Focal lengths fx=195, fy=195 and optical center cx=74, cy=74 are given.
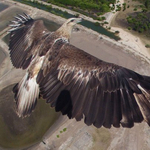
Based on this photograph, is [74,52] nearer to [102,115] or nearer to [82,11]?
[102,115]

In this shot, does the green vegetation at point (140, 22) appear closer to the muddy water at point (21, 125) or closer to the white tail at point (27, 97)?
the muddy water at point (21, 125)

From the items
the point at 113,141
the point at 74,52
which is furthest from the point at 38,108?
the point at 74,52

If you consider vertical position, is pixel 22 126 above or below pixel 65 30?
below

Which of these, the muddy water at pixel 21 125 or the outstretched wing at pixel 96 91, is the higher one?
the outstretched wing at pixel 96 91

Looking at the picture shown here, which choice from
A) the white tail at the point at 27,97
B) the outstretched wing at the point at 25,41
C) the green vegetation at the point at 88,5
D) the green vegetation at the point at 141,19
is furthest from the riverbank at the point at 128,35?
the white tail at the point at 27,97

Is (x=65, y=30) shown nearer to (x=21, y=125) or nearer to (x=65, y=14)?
(x=21, y=125)

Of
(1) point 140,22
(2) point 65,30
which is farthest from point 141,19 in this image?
(2) point 65,30
